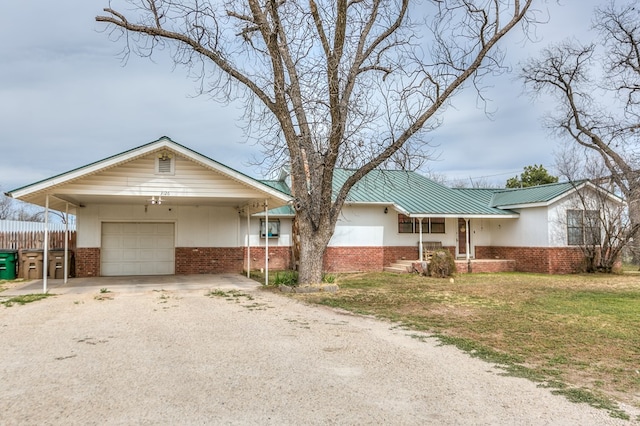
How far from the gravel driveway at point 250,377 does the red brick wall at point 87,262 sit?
27.1 feet

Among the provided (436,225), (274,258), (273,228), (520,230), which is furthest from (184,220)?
(520,230)

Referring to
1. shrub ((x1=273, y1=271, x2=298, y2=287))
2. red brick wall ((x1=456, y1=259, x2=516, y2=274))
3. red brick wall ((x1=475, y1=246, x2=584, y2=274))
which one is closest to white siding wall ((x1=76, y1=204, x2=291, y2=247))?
shrub ((x1=273, y1=271, x2=298, y2=287))

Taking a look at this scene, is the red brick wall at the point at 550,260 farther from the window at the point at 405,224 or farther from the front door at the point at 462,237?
the window at the point at 405,224

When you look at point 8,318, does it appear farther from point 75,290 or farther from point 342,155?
point 342,155

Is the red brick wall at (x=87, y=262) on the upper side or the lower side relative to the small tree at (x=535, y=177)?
lower

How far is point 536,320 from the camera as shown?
883 centimetres

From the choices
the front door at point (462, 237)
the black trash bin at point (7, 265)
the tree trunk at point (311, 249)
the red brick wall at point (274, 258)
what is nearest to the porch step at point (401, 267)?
the front door at point (462, 237)

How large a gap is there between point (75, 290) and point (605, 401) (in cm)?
1265

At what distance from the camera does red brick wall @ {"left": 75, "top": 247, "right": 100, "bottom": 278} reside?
54.5ft

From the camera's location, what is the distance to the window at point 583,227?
1970cm

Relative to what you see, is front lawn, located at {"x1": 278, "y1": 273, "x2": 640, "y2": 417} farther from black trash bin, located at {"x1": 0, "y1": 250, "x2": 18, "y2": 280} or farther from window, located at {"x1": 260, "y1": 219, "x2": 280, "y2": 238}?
black trash bin, located at {"x1": 0, "y1": 250, "x2": 18, "y2": 280}

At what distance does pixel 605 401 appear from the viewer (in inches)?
179

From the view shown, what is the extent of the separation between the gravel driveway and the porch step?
34.9 ft

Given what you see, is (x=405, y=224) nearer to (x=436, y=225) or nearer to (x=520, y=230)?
(x=436, y=225)
